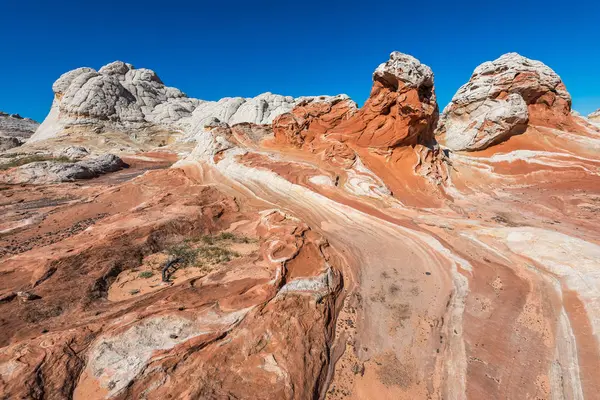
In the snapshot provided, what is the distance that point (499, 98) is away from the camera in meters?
19.9

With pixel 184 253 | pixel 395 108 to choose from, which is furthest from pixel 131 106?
pixel 184 253

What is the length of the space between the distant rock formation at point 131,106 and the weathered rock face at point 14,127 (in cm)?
1291

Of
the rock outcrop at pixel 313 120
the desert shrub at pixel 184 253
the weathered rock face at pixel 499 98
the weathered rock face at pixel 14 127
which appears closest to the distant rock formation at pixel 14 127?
the weathered rock face at pixel 14 127

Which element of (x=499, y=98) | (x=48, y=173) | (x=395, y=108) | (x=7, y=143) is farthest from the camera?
(x=7, y=143)

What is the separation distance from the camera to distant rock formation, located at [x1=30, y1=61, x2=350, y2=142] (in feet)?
116

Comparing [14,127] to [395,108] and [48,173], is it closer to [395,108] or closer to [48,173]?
[48,173]

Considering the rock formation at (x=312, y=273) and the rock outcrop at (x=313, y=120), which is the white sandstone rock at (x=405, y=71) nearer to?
the rock formation at (x=312, y=273)

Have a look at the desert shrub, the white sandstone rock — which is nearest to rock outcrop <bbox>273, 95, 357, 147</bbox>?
the white sandstone rock

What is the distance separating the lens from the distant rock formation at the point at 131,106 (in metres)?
35.4

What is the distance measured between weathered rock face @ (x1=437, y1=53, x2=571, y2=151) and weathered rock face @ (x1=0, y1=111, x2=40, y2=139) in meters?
61.2

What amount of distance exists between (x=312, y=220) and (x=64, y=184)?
1320cm

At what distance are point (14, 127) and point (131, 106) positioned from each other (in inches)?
1078

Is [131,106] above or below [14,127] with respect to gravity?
above

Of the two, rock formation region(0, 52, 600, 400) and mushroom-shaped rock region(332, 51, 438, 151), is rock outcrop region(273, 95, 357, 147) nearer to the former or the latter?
rock formation region(0, 52, 600, 400)
